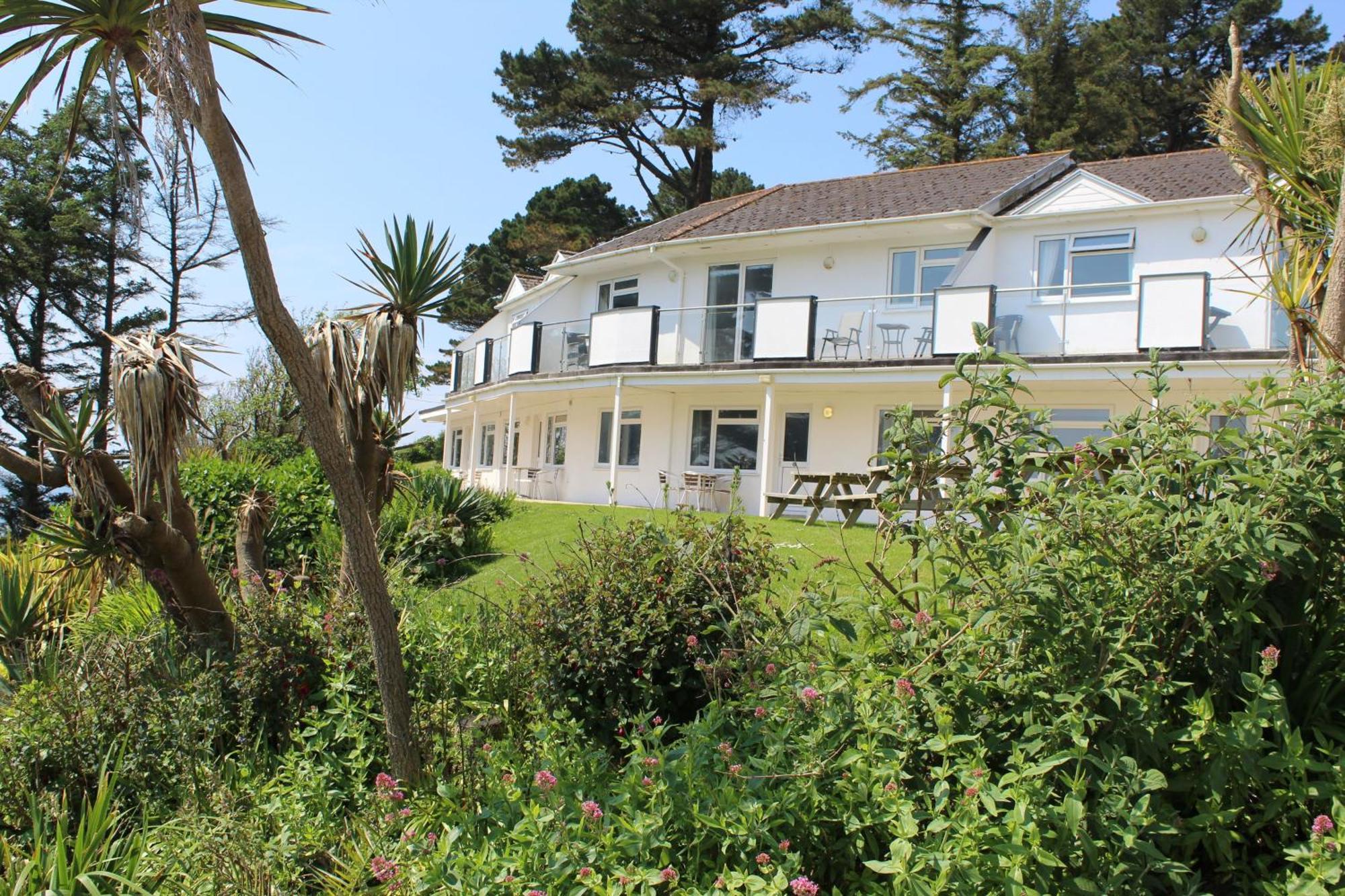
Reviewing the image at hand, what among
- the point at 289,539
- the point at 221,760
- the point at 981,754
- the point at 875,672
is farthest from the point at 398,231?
the point at 289,539

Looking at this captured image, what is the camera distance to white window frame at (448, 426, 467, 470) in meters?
35.0

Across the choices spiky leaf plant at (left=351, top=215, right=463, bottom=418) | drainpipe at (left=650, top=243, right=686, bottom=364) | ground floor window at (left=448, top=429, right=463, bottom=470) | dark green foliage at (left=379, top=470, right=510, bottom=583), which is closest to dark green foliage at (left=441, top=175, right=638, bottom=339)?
ground floor window at (left=448, top=429, right=463, bottom=470)

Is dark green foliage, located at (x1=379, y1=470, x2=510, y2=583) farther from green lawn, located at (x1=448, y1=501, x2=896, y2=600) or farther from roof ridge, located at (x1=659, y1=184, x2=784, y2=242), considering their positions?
roof ridge, located at (x1=659, y1=184, x2=784, y2=242)

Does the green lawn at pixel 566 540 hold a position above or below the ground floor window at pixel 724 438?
below

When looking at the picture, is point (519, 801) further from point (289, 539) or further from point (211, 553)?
point (289, 539)

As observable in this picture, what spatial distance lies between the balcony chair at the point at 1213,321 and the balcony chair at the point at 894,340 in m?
5.09

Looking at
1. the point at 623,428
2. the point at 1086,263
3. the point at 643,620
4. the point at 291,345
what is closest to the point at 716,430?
the point at 623,428

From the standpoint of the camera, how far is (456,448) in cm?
3988

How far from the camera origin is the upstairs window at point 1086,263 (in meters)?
18.0

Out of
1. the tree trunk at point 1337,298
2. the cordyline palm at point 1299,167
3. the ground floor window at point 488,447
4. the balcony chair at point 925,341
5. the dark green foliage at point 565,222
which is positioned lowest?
the ground floor window at point 488,447

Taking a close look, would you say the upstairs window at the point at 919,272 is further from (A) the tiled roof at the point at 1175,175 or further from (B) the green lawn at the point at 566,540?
(B) the green lawn at the point at 566,540

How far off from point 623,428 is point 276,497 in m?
12.0

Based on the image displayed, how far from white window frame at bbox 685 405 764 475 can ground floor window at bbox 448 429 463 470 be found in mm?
13525

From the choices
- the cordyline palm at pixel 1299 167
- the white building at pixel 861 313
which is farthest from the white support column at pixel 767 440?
the cordyline palm at pixel 1299 167
